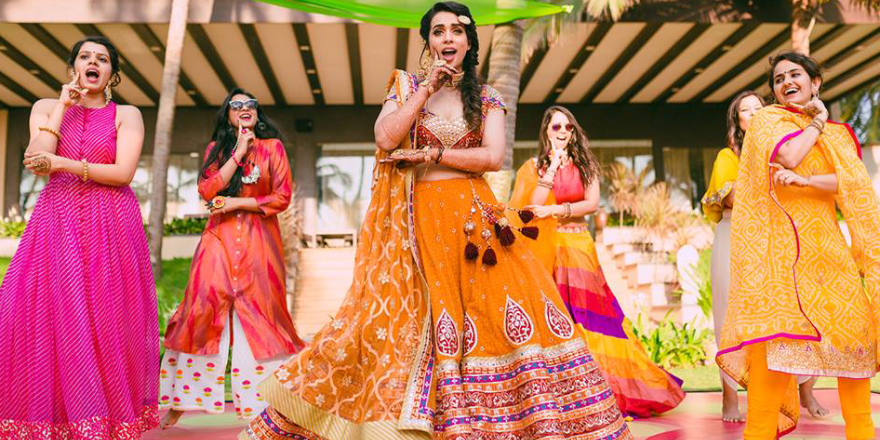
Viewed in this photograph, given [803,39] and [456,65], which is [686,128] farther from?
[456,65]

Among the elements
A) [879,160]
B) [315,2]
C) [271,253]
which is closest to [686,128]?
[879,160]

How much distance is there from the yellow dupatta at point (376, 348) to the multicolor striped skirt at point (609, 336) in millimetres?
2083

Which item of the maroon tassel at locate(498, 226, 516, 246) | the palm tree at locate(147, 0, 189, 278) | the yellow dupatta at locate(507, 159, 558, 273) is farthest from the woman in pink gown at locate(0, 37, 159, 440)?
the palm tree at locate(147, 0, 189, 278)

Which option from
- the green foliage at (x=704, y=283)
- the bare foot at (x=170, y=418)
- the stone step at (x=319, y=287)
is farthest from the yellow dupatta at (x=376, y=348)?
the stone step at (x=319, y=287)

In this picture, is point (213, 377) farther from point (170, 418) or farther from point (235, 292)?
point (235, 292)

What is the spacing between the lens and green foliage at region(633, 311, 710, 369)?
7633 mm

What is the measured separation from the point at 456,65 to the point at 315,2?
14.1 feet

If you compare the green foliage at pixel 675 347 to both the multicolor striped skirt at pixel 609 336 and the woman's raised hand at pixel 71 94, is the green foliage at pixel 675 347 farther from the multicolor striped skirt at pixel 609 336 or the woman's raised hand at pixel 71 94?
the woman's raised hand at pixel 71 94

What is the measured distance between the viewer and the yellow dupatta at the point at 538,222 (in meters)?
4.89

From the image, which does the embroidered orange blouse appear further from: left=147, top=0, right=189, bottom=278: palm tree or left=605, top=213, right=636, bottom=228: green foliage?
left=605, top=213, right=636, bottom=228: green foliage

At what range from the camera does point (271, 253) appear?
4652 millimetres

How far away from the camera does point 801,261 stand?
10.5 ft

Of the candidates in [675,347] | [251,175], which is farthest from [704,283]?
[251,175]

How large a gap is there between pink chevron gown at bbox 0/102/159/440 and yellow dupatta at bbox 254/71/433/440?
109cm
